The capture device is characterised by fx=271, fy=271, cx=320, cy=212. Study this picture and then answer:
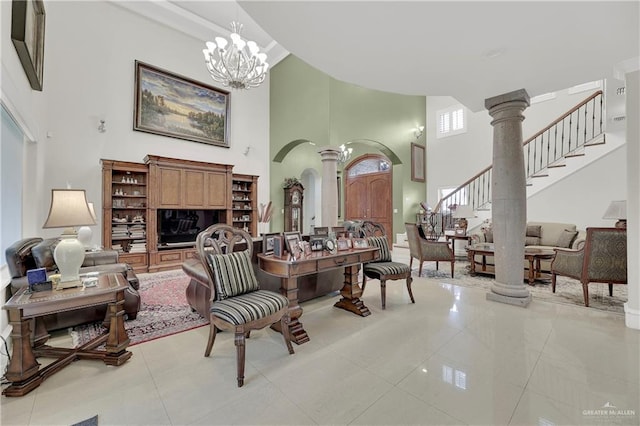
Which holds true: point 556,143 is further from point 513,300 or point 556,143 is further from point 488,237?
point 513,300

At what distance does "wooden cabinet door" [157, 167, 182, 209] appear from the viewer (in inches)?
218

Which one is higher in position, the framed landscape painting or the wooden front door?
the framed landscape painting

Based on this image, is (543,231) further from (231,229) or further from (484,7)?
(231,229)

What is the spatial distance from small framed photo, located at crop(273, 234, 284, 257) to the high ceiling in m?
1.74

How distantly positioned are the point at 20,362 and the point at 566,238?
7.43 metres

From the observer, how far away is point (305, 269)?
8.15 ft

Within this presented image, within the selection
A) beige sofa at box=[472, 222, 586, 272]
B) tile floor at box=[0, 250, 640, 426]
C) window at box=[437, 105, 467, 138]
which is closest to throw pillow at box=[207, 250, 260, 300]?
tile floor at box=[0, 250, 640, 426]

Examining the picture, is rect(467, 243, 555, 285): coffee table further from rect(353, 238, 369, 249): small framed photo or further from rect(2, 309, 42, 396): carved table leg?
rect(2, 309, 42, 396): carved table leg

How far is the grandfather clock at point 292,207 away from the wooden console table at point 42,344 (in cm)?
581

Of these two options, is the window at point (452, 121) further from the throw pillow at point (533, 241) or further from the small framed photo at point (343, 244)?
the small framed photo at point (343, 244)

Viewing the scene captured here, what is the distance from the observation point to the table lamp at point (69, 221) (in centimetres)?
207

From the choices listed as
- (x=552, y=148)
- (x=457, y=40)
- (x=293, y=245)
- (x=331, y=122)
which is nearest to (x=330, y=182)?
(x=331, y=122)

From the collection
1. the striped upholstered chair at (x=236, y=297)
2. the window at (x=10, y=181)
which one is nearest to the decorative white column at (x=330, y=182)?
the striped upholstered chair at (x=236, y=297)

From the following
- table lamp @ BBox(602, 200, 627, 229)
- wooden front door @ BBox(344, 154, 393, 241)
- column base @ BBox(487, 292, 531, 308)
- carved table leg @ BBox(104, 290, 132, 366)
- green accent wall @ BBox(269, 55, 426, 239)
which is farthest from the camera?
wooden front door @ BBox(344, 154, 393, 241)
